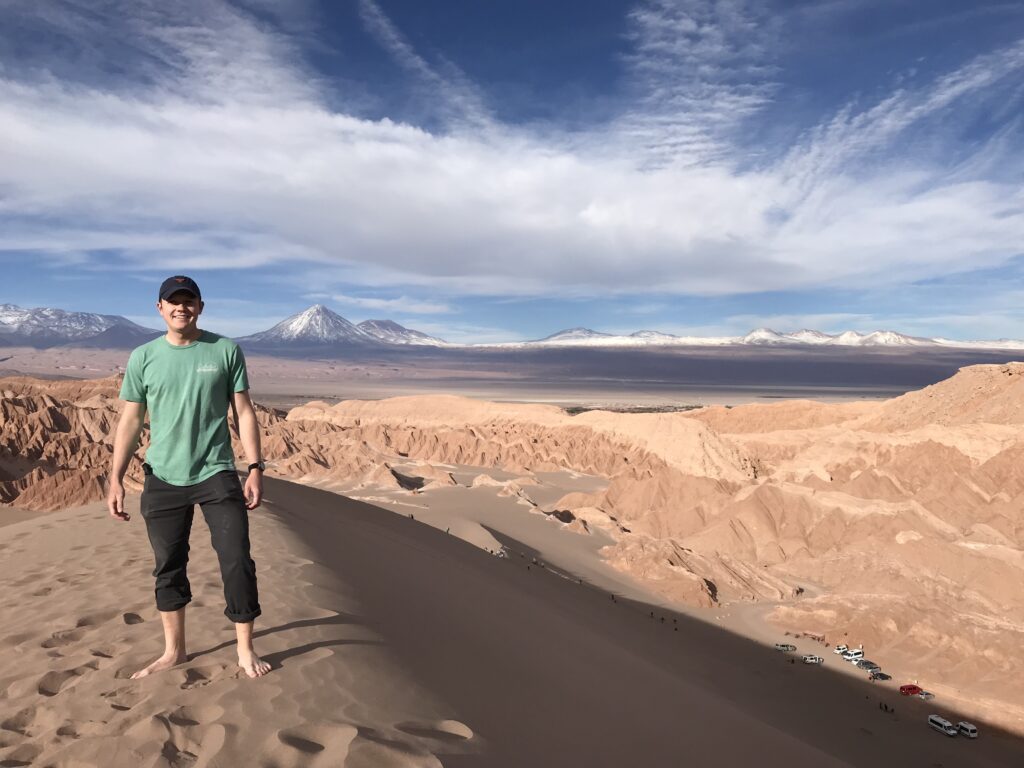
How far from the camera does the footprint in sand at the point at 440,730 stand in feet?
12.8

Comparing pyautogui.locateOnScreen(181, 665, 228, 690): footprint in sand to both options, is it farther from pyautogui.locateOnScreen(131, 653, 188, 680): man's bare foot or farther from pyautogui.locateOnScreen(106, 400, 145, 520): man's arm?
pyautogui.locateOnScreen(106, 400, 145, 520): man's arm

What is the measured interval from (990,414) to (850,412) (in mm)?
26954

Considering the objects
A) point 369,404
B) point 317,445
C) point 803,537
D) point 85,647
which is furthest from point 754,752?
point 369,404

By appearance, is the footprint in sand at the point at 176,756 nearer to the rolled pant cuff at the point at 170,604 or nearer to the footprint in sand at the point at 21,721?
the footprint in sand at the point at 21,721

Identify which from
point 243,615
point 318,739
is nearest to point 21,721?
point 243,615

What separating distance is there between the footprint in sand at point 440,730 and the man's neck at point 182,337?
274 centimetres

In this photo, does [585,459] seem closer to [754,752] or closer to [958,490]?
[958,490]

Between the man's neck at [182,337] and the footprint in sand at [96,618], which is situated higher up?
the man's neck at [182,337]

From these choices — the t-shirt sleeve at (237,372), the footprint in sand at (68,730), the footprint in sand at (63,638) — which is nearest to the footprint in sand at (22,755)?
the footprint in sand at (68,730)

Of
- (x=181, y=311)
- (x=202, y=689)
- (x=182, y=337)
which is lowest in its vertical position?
(x=202, y=689)

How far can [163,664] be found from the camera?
4266 mm

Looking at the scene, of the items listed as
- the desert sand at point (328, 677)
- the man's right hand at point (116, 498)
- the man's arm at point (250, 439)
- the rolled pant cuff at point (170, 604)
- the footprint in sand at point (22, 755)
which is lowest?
the desert sand at point (328, 677)

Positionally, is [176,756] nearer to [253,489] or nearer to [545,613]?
[253,489]

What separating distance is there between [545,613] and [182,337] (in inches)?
298
